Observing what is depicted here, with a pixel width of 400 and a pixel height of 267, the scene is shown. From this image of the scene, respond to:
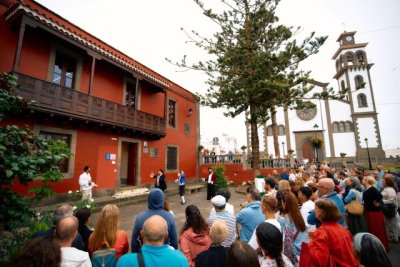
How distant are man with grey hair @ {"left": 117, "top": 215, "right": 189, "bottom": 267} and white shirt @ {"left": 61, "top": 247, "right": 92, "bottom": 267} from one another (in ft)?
1.67

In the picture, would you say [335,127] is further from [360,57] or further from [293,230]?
[293,230]

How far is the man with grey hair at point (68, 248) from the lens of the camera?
1.93 metres

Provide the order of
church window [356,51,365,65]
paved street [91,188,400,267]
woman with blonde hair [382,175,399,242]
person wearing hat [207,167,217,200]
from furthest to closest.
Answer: church window [356,51,365,65], person wearing hat [207,167,217,200], woman with blonde hair [382,175,399,242], paved street [91,188,400,267]

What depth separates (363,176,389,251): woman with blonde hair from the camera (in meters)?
4.95

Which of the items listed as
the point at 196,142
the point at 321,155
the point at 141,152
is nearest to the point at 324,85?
the point at 321,155

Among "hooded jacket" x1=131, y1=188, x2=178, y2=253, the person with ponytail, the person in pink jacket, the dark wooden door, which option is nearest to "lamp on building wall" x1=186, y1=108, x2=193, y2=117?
the dark wooden door

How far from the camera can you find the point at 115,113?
1062 centimetres

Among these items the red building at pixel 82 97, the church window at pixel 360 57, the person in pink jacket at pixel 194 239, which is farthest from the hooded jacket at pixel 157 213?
the church window at pixel 360 57

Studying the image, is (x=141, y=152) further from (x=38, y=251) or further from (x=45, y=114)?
(x=38, y=251)

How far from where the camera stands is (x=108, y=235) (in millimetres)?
2408

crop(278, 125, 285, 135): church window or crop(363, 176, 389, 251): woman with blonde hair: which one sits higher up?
crop(278, 125, 285, 135): church window

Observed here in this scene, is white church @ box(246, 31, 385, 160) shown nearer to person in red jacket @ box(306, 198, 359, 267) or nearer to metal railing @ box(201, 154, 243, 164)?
metal railing @ box(201, 154, 243, 164)

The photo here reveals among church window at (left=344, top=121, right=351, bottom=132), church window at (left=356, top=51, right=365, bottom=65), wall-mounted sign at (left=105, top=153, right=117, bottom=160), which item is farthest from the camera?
church window at (left=356, top=51, right=365, bottom=65)

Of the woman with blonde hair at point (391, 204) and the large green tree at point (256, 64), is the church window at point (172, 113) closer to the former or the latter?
the large green tree at point (256, 64)
